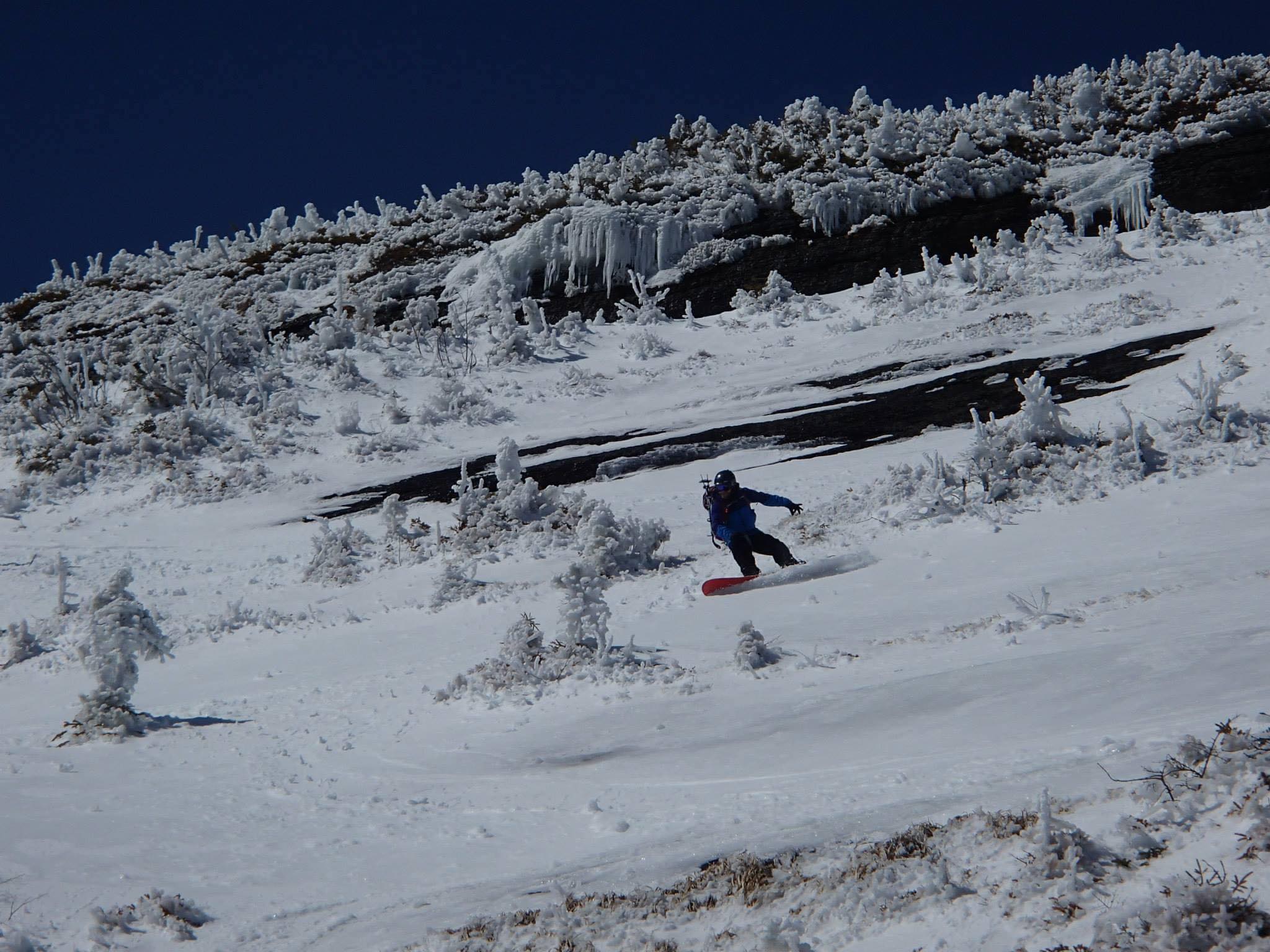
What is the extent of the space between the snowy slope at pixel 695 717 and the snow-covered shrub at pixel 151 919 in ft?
0.17

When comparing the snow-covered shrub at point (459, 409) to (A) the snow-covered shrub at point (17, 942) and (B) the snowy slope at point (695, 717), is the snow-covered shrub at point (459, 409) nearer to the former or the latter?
(B) the snowy slope at point (695, 717)

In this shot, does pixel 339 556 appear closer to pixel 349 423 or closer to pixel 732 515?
pixel 732 515

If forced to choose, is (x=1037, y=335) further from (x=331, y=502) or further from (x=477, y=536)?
(x=331, y=502)

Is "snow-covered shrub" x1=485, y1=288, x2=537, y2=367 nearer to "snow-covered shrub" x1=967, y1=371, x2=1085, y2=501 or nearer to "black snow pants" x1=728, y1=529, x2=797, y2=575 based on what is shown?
"black snow pants" x1=728, y1=529, x2=797, y2=575

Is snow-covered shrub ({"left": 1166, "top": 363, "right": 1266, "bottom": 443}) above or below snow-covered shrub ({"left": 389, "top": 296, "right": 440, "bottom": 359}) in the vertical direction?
below

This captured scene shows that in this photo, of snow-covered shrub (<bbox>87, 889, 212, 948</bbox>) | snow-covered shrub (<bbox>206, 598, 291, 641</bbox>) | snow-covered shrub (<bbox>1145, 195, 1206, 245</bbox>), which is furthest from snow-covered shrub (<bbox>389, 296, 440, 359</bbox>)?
snow-covered shrub (<bbox>87, 889, 212, 948</bbox>)

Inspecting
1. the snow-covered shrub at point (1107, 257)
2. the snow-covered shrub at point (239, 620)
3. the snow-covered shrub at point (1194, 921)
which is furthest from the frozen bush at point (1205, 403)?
the snow-covered shrub at point (1107, 257)

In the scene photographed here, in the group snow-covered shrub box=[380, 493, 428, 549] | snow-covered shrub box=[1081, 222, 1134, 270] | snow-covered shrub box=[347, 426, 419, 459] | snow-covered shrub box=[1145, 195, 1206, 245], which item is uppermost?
snow-covered shrub box=[1145, 195, 1206, 245]

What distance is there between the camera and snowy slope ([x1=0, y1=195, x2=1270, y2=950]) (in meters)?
4.42

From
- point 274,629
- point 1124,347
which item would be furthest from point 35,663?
point 1124,347

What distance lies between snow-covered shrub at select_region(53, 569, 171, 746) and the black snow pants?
6966 millimetres

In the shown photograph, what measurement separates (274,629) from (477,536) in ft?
12.1

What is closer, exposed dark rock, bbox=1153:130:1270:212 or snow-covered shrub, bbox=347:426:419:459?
snow-covered shrub, bbox=347:426:419:459

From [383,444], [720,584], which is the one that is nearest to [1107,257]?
[383,444]
